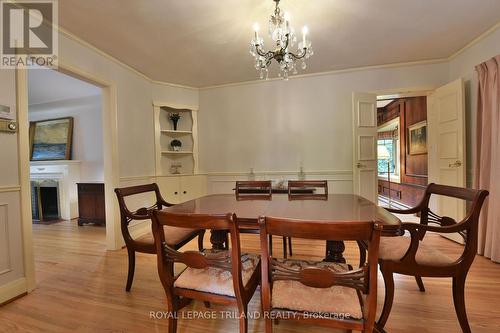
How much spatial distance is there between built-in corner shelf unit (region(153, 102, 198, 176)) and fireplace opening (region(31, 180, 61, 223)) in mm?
2487

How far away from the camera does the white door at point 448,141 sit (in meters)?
2.78

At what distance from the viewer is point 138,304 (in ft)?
5.74

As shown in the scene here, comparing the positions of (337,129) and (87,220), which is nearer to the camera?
(337,129)

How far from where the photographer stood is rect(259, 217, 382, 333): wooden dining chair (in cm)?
85

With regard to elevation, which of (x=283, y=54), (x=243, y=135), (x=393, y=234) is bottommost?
(x=393, y=234)

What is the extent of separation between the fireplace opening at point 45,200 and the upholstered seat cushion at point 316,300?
531cm

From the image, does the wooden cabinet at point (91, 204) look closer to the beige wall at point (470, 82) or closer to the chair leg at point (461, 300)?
the chair leg at point (461, 300)

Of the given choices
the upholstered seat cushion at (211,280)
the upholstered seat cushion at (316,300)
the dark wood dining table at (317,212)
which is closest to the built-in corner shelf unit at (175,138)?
the dark wood dining table at (317,212)

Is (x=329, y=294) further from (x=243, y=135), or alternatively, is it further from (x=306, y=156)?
(x=243, y=135)

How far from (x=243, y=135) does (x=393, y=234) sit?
3134 mm

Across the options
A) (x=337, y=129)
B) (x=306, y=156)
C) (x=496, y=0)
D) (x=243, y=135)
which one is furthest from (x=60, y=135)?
(x=496, y=0)

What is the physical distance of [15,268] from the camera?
1.86 meters

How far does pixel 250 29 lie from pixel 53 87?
12.1 feet

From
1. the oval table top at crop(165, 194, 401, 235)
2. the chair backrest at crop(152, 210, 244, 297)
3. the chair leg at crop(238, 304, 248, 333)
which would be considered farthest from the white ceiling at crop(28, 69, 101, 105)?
the chair leg at crop(238, 304, 248, 333)
